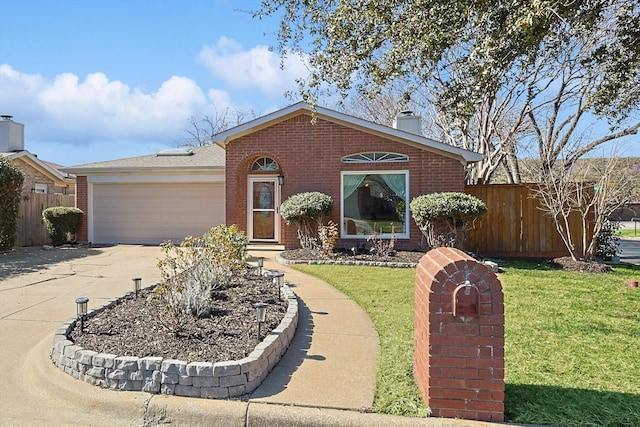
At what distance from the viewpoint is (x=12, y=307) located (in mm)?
5887

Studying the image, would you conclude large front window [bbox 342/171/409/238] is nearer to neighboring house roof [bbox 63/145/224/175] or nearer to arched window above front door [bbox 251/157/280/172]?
arched window above front door [bbox 251/157/280/172]

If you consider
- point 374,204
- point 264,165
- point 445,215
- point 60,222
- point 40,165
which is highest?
point 40,165

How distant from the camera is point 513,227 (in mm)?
11695

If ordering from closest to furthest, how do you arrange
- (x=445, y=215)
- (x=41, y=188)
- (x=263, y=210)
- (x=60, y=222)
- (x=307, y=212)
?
(x=445, y=215)
(x=307, y=212)
(x=263, y=210)
(x=60, y=222)
(x=41, y=188)

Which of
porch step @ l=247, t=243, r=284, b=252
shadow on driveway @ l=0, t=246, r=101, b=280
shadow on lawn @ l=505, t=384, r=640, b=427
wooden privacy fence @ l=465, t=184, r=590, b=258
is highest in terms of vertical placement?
wooden privacy fence @ l=465, t=184, r=590, b=258

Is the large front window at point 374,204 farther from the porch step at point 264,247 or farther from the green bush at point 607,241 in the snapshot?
the green bush at point 607,241

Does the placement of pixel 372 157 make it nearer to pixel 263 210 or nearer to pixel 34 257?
pixel 263 210

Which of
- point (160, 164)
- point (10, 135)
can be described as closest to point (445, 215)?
point (160, 164)

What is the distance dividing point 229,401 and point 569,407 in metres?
2.74

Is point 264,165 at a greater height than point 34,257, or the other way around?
point 264,165

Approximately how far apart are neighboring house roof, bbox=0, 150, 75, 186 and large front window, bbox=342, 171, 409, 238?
43.2ft

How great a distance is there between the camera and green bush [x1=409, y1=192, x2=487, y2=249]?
9820 mm

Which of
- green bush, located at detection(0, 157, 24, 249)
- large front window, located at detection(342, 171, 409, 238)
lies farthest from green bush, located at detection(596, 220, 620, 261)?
green bush, located at detection(0, 157, 24, 249)

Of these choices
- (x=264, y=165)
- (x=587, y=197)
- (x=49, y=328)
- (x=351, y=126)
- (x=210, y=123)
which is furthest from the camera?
(x=210, y=123)
